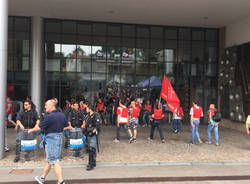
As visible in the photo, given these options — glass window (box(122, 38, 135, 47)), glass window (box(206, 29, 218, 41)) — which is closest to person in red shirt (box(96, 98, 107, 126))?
glass window (box(122, 38, 135, 47))

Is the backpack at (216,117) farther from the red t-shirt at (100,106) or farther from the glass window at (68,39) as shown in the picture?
the glass window at (68,39)

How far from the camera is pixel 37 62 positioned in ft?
51.8

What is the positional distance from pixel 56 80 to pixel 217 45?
460 inches

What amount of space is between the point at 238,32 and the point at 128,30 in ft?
23.3

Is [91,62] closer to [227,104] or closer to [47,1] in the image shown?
[47,1]

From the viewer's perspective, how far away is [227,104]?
53.9 feet

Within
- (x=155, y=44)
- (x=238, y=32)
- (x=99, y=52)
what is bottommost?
(x=99, y=52)

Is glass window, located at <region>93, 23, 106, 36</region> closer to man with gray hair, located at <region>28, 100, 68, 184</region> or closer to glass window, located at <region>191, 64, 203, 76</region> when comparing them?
glass window, located at <region>191, 64, 203, 76</region>

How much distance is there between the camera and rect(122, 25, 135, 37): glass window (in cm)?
1769

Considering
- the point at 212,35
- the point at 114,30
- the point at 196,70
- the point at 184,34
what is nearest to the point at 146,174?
the point at 114,30

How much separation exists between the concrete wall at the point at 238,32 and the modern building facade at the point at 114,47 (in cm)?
6

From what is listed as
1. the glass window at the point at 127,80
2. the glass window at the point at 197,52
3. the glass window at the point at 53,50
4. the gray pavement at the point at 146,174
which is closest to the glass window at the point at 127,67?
the glass window at the point at 127,80

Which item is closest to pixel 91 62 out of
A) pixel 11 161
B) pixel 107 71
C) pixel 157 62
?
pixel 107 71

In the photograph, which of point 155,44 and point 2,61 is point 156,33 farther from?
point 2,61
